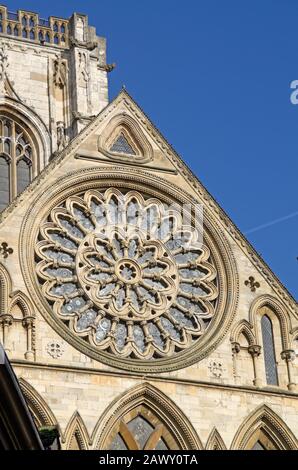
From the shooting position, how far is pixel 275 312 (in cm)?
3086

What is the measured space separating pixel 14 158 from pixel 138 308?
8.17 meters

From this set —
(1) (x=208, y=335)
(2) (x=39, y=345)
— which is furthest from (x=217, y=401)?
(2) (x=39, y=345)

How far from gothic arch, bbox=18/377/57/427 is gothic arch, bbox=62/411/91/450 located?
0.30 m

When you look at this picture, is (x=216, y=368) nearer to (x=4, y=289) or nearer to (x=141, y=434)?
(x=141, y=434)

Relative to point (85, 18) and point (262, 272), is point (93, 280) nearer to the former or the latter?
point (262, 272)

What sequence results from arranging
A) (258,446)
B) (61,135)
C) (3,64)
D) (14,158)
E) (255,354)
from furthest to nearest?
(3,64) < (61,135) < (14,158) < (255,354) < (258,446)

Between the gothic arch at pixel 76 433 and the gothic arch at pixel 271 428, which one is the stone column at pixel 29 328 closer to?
the gothic arch at pixel 76 433

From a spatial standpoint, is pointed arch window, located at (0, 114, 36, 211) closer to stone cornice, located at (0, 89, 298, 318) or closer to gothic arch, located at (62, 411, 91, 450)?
stone cornice, located at (0, 89, 298, 318)

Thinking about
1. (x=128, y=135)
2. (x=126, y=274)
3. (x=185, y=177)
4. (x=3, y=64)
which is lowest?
(x=126, y=274)

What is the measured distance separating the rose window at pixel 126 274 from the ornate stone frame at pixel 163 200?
15 centimetres

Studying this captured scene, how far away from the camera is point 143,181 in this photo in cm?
3128

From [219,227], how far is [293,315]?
2.19m

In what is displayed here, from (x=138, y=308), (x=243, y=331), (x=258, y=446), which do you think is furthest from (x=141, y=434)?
(x=243, y=331)

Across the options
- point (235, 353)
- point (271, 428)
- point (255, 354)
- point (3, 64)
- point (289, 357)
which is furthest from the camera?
point (3, 64)
